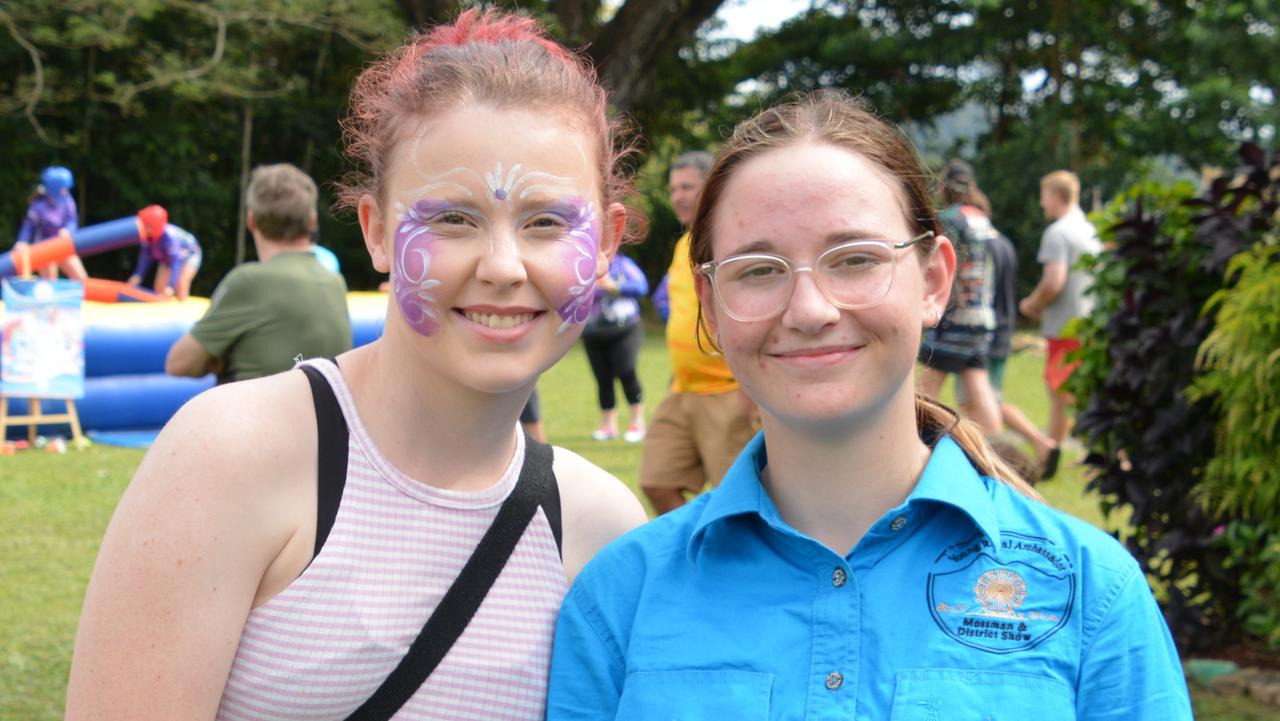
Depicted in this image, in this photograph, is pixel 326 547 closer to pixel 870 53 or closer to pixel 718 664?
pixel 718 664

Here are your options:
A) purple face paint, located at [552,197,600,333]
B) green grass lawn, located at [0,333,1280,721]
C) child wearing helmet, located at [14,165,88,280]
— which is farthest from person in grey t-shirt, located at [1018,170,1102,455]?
child wearing helmet, located at [14,165,88,280]

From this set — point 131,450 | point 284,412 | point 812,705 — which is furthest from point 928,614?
point 131,450

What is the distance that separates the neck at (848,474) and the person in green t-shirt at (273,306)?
12.6ft

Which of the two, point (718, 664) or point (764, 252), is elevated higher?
point (764, 252)

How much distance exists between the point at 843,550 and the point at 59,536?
635 centimetres

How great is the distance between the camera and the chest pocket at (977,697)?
1725mm

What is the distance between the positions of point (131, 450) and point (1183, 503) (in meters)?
8.16

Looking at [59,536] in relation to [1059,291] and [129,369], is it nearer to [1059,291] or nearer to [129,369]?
[129,369]

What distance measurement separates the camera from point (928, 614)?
1.82m

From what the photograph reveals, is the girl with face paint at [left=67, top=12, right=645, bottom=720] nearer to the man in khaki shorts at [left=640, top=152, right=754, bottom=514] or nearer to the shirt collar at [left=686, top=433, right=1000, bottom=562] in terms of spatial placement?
the shirt collar at [left=686, top=433, right=1000, bottom=562]

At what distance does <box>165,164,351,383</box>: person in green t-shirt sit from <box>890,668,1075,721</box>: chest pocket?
4116 mm

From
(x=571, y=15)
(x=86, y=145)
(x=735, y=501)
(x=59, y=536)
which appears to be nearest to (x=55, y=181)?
(x=86, y=145)

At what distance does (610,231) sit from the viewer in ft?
7.25

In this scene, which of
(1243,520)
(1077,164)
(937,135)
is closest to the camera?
(1243,520)
